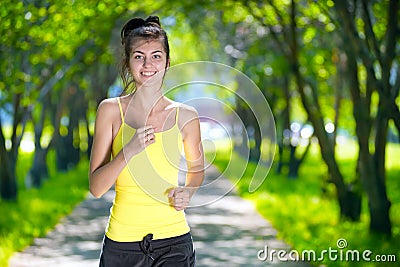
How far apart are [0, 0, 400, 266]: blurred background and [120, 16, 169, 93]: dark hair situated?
13.7 inches

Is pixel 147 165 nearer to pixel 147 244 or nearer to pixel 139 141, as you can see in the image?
pixel 139 141

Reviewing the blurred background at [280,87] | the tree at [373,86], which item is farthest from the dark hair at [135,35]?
the tree at [373,86]

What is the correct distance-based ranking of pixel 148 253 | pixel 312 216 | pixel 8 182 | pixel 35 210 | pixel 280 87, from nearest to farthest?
1. pixel 148 253
2. pixel 312 216
3. pixel 35 210
4. pixel 8 182
5. pixel 280 87

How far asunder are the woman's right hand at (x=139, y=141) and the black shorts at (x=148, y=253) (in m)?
0.39

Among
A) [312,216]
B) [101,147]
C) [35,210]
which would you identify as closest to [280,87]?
[312,216]

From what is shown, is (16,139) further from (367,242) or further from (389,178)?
(389,178)

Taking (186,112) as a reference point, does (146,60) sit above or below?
above

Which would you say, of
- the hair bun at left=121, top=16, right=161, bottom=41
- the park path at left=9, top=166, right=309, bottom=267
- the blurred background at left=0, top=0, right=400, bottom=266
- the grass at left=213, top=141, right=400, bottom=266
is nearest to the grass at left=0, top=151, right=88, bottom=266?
the blurred background at left=0, top=0, right=400, bottom=266

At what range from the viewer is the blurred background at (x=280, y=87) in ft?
35.5

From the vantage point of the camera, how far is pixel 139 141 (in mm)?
3512

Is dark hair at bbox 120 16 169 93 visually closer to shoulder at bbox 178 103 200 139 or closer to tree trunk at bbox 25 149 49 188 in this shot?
shoulder at bbox 178 103 200 139

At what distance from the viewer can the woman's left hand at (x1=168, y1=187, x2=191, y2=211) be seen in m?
3.62

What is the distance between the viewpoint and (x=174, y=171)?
366 cm

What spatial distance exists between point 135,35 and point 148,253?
0.89 m
